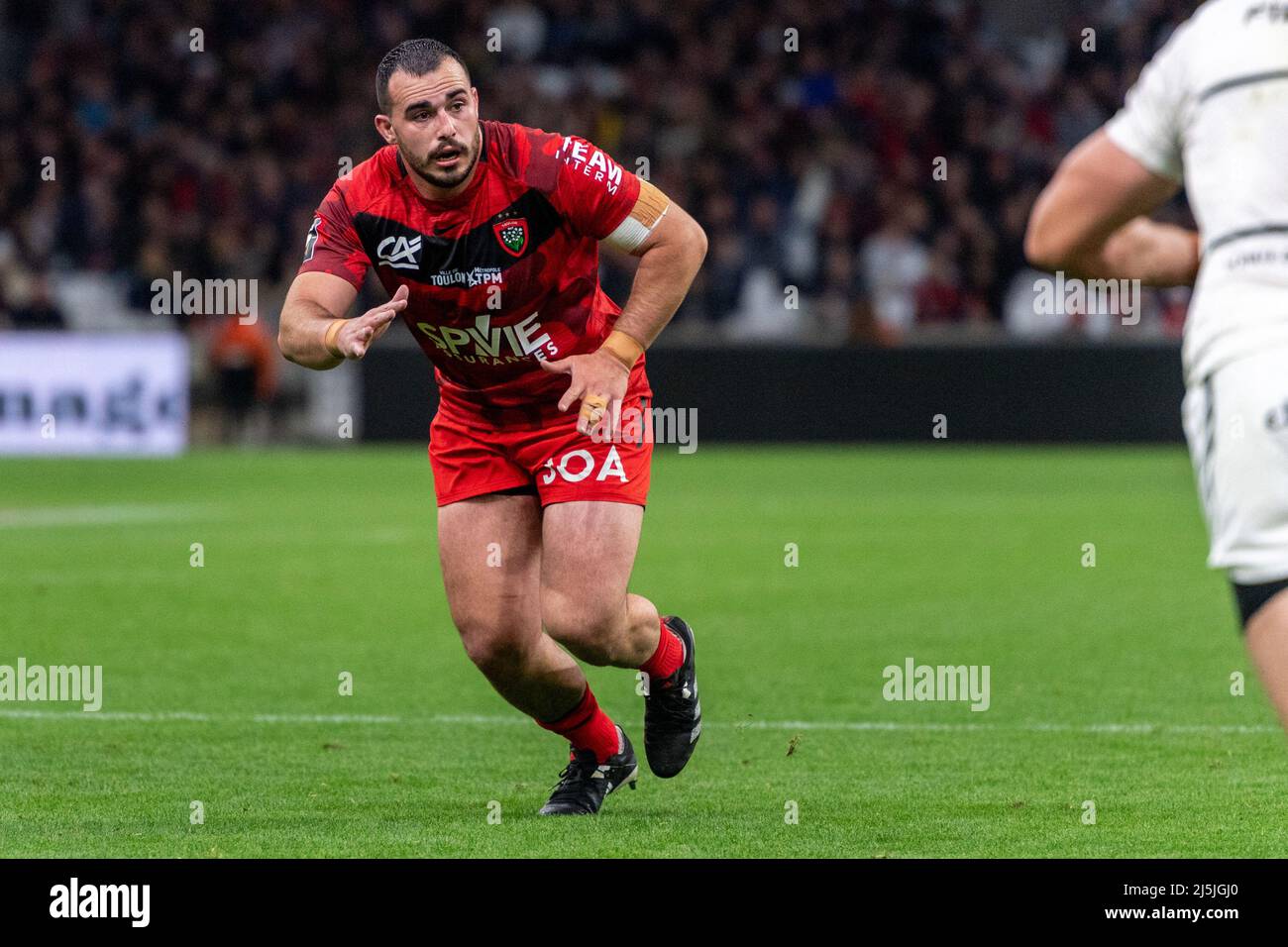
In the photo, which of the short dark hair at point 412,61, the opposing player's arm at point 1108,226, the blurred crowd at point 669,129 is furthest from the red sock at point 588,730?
the blurred crowd at point 669,129

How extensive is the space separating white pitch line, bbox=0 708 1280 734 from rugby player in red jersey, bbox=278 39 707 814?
4.53 ft

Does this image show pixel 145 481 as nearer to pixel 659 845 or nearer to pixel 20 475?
pixel 20 475

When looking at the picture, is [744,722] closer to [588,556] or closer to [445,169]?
[588,556]

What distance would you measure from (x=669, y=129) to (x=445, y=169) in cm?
2087

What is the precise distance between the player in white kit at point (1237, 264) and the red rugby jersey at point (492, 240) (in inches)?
109

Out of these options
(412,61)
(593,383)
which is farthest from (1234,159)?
(412,61)

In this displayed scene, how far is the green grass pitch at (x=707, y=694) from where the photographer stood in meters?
5.95

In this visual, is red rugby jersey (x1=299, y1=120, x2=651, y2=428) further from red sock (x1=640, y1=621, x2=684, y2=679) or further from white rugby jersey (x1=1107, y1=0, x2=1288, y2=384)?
white rugby jersey (x1=1107, y1=0, x2=1288, y2=384)

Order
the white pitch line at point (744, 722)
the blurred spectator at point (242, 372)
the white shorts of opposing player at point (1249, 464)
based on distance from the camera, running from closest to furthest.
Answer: the white shorts of opposing player at point (1249, 464)
the white pitch line at point (744, 722)
the blurred spectator at point (242, 372)

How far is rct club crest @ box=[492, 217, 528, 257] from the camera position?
241 inches

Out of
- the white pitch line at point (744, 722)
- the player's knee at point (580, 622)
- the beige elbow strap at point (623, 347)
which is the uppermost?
the beige elbow strap at point (623, 347)

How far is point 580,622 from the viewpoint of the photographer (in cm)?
615

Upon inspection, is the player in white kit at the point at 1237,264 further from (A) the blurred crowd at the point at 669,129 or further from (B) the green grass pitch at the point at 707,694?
(A) the blurred crowd at the point at 669,129

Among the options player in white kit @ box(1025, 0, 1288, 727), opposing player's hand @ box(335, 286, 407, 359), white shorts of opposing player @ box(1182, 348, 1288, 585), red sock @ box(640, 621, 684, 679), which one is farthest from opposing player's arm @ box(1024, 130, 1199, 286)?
red sock @ box(640, 621, 684, 679)
